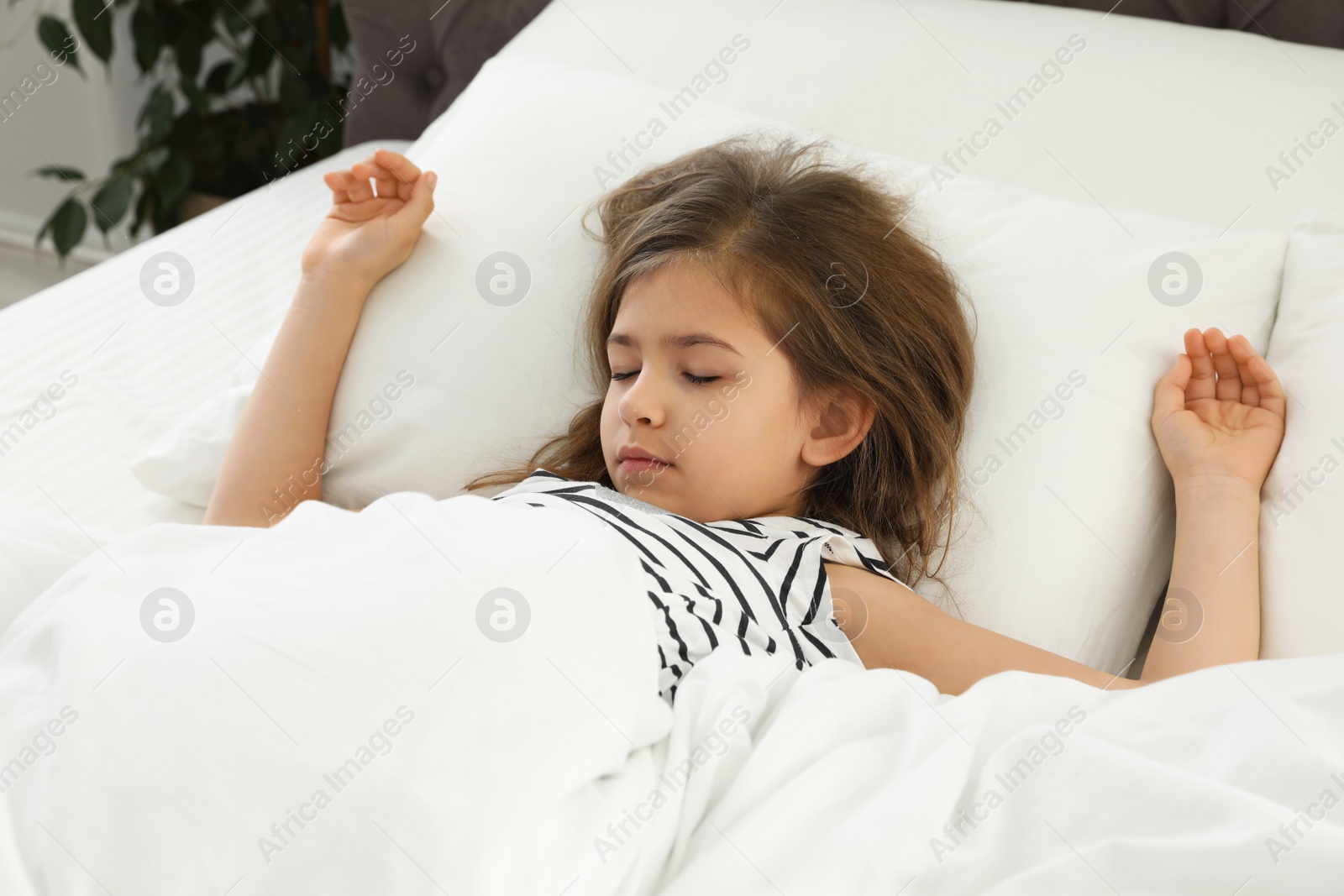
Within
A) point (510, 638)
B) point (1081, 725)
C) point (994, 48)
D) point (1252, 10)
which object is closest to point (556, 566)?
point (510, 638)

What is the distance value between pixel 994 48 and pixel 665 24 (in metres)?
0.39

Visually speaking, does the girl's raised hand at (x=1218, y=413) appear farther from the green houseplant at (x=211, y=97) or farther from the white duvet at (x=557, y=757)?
the green houseplant at (x=211, y=97)

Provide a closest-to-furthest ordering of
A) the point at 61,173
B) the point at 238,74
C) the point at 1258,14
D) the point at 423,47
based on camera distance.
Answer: the point at 1258,14, the point at 423,47, the point at 61,173, the point at 238,74

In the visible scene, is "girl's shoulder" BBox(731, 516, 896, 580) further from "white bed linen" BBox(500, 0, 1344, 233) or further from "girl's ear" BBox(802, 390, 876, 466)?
"white bed linen" BBox(500, 0, 1344, 233)

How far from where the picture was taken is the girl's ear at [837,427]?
984 mm

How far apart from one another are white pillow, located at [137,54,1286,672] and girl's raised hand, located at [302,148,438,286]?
0.07 ft

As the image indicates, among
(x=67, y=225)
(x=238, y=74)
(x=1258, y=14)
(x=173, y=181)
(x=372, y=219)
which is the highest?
(x=1258, y=14)

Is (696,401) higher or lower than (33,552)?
higher

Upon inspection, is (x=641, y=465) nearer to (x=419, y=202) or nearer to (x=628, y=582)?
(x=628, y=582)

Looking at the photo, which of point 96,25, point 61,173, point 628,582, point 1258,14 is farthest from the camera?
point 96,25

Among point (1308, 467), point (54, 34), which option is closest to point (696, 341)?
point (1308, 467)

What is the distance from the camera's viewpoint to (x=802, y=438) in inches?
38.4

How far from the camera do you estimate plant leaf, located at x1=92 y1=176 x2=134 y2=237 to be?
7.44 feet

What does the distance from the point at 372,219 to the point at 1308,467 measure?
0.91 meters
